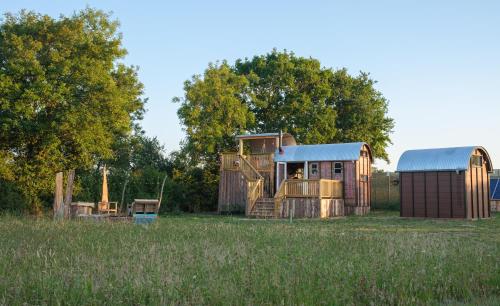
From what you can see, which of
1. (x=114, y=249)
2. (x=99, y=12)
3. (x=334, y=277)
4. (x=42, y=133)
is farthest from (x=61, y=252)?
(x=99, y=12)

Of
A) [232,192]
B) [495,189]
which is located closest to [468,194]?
[232,192]

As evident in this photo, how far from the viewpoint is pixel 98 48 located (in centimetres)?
2516

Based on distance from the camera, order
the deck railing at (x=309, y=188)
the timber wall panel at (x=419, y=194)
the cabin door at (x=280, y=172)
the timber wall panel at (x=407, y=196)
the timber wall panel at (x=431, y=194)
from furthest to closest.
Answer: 1. the cabin door at (x=280, y=172)
2. the deck railing at (x=309, y=188)
3. the timber wall panel at (x=407, y=196)
4. the timber wall panel at (x=419, y=194)
5. the timber wall panel at (x=431, y=194)

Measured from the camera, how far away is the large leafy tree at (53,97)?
72.6ft

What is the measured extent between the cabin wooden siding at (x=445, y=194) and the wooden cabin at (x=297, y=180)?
133 inches

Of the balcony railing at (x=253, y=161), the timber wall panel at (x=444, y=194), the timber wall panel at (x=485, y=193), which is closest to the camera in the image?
the timber wall panel at (x=444, y=194)

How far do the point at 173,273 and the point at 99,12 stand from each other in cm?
2222

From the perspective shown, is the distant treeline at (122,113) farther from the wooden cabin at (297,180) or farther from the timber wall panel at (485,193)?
the timber wall panel at (485,193)

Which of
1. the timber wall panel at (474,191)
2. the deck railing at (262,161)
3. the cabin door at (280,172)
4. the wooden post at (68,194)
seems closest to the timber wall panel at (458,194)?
the timber wall panel at (474,191)

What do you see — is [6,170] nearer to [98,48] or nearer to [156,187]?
[98,48]

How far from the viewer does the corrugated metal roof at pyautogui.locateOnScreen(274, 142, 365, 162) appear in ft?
95.3

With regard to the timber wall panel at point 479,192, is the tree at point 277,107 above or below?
above

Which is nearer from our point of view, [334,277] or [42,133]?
[334,277]

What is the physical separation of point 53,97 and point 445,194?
17.7 m
